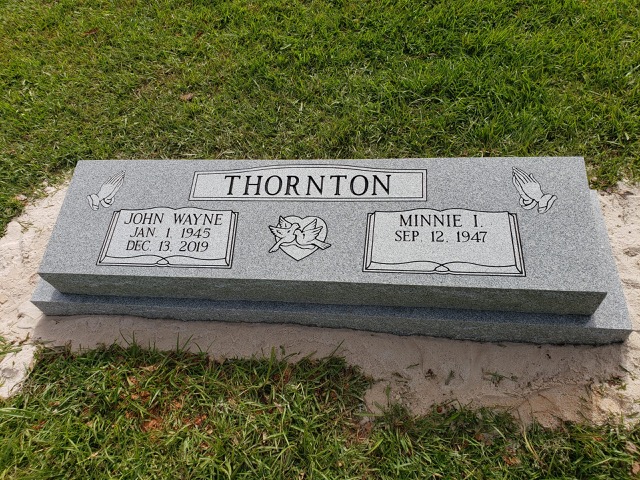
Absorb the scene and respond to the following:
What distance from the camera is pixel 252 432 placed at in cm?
247

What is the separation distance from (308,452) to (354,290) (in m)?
0.82

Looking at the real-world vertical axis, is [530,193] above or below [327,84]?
below

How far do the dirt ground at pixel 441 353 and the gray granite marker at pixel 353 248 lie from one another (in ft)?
0.27

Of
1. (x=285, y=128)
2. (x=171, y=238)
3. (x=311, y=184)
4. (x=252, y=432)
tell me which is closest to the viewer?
(x=252, y=432)

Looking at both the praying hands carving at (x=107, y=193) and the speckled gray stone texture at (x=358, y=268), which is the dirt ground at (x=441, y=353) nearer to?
the speckled gray stone texture at (x=358, y=268)

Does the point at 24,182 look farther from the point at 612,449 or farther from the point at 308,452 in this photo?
the point at 612,449

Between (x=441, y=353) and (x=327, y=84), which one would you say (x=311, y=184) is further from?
(x=327, y=84)

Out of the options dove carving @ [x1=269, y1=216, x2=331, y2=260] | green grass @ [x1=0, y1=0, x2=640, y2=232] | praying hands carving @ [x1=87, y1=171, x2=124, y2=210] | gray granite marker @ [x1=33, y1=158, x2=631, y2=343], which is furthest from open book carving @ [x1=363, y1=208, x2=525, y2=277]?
praying hands carving @ [x1=87, y1=171, x2=124, y2=210]

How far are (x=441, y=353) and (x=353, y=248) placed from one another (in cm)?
75

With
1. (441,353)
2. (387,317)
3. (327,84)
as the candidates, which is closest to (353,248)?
Answer: (387,317)

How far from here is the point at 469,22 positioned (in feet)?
13.3

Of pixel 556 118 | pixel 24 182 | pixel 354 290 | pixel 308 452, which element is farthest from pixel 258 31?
pixel 308 452

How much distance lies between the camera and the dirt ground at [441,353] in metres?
2.47

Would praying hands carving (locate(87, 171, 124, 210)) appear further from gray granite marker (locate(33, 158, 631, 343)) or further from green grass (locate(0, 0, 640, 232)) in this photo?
green grass (locate(0, 0, 640, 232))
